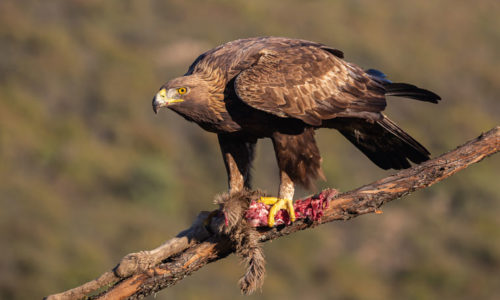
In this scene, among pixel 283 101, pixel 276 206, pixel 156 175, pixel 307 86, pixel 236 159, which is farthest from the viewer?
pixel 156 175

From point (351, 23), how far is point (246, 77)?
45.1 metres

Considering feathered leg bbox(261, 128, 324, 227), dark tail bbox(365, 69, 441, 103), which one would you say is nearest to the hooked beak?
feathered leg bbox(261, 128, 324, 227)

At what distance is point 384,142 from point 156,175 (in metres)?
23.4

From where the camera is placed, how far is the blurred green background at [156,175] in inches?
1064

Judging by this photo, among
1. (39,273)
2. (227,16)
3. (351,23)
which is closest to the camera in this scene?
(39,273)

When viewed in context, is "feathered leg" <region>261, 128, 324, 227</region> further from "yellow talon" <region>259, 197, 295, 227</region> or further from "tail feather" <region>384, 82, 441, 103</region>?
"tail feather" <region>384, 82, 441, 103</region>

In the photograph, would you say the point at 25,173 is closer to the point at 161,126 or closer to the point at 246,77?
the point at 161,126

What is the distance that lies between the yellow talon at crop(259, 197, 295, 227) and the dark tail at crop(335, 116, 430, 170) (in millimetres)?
1274

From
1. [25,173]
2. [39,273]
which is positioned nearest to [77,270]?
→ [39,273]

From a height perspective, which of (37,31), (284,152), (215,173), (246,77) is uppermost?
(37,31)

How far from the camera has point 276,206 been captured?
7.27 m

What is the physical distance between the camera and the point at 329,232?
34094 mm

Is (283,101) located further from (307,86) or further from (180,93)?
(180,93)

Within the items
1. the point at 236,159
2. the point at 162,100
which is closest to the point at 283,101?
the point at 236,159
